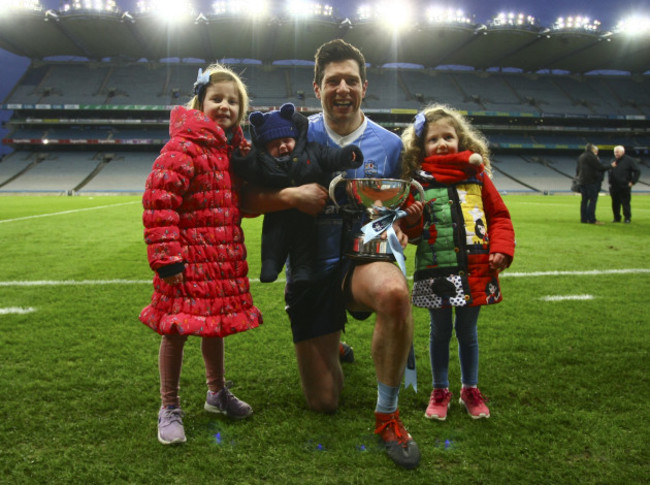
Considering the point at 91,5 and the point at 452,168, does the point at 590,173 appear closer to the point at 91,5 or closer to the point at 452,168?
the point at 452,168

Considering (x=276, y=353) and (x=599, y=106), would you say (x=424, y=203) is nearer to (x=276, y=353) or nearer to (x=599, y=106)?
(x=276, y=353)

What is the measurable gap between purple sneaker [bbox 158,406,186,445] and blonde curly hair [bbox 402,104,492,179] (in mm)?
1641

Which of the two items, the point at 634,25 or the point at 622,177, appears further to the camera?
the point at 634,25

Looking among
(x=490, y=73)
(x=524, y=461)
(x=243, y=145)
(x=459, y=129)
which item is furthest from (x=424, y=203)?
(x=490, y=73)

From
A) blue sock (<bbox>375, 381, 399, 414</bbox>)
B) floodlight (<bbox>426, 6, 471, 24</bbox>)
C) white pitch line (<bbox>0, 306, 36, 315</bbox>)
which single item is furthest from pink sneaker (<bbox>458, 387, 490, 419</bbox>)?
floodlight (<bbox>426, 6, 471, 24</bbox>)

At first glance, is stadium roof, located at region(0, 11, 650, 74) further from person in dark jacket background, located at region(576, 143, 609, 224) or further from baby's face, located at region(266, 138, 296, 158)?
baby's face, located at region(266, 138, 296, 158)

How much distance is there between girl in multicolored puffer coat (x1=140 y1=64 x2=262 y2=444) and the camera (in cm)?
198

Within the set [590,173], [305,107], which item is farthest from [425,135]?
[305,107]

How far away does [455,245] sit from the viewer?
2350mm

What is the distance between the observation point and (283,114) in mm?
2279

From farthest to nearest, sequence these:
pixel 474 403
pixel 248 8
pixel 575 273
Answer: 1. pixel 248 8
2. pixel 575 273
3. pixel 474 403

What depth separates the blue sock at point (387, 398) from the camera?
2062mm

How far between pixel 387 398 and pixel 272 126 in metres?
1.36

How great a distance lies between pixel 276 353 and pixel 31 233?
26.1ft
